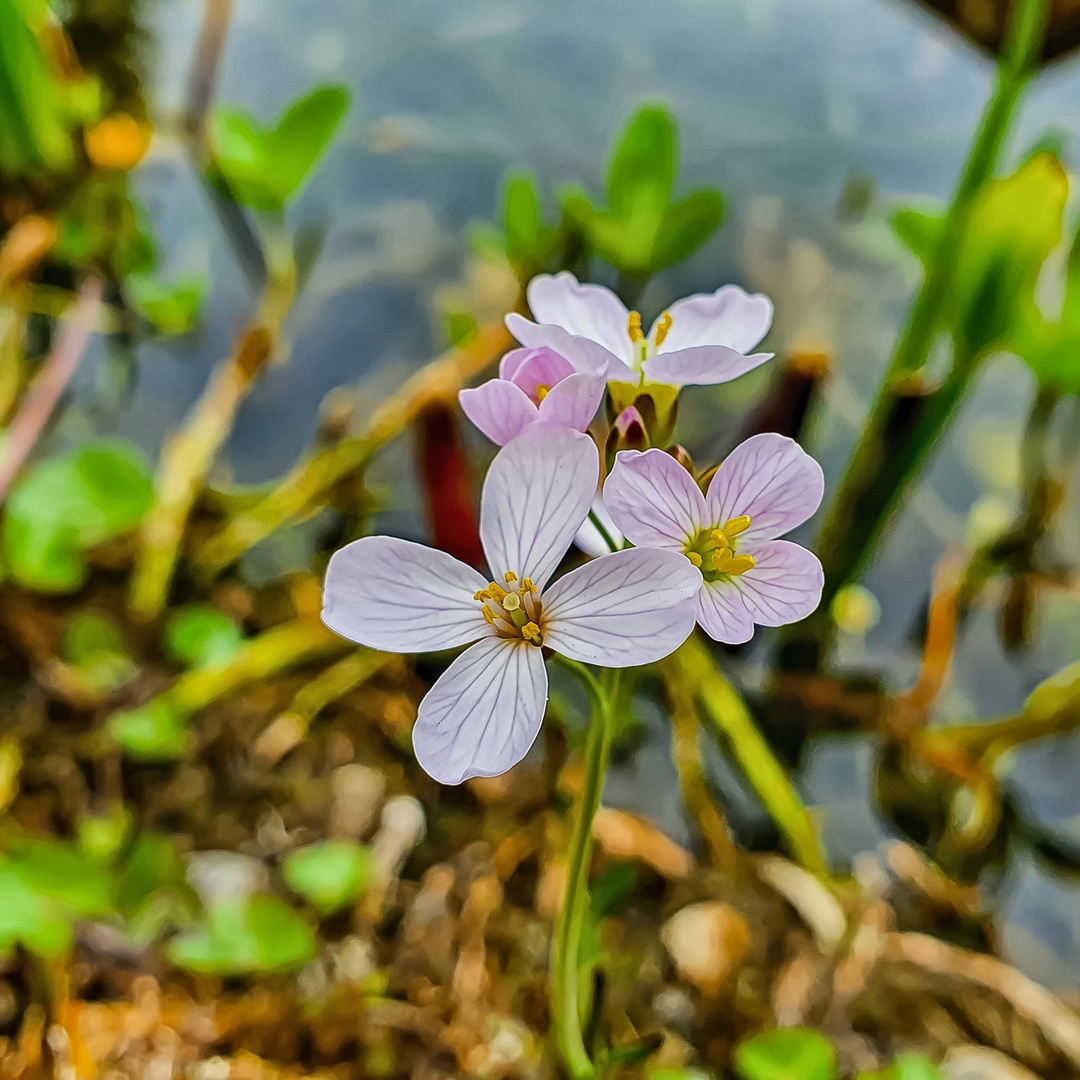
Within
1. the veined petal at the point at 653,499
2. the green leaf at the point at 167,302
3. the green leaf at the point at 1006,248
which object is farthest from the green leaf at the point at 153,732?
the green leaf at the point at 1006,248

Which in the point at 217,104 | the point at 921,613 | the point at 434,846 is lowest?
the point at 434,846

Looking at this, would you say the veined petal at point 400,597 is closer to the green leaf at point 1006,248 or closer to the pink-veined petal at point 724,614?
the pink-veined petal at point 724,614

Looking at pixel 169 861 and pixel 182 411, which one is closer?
pixel 169 861

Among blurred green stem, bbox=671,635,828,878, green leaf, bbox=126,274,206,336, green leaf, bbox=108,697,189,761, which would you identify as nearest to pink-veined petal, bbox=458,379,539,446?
blurred green stem, bbox=671,635,828,878

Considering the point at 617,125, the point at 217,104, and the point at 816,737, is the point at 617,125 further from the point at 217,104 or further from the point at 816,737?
the point at 816,737

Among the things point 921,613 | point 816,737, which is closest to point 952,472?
point 921,613

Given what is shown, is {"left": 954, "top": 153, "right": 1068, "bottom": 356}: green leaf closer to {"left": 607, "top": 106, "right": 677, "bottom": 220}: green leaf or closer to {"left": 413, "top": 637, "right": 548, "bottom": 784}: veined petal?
{"left": 607, "top": 106, "right": 677, "bottom": 220}: green leaf

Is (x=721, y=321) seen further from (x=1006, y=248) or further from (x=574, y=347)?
(x=1006, y=248)
